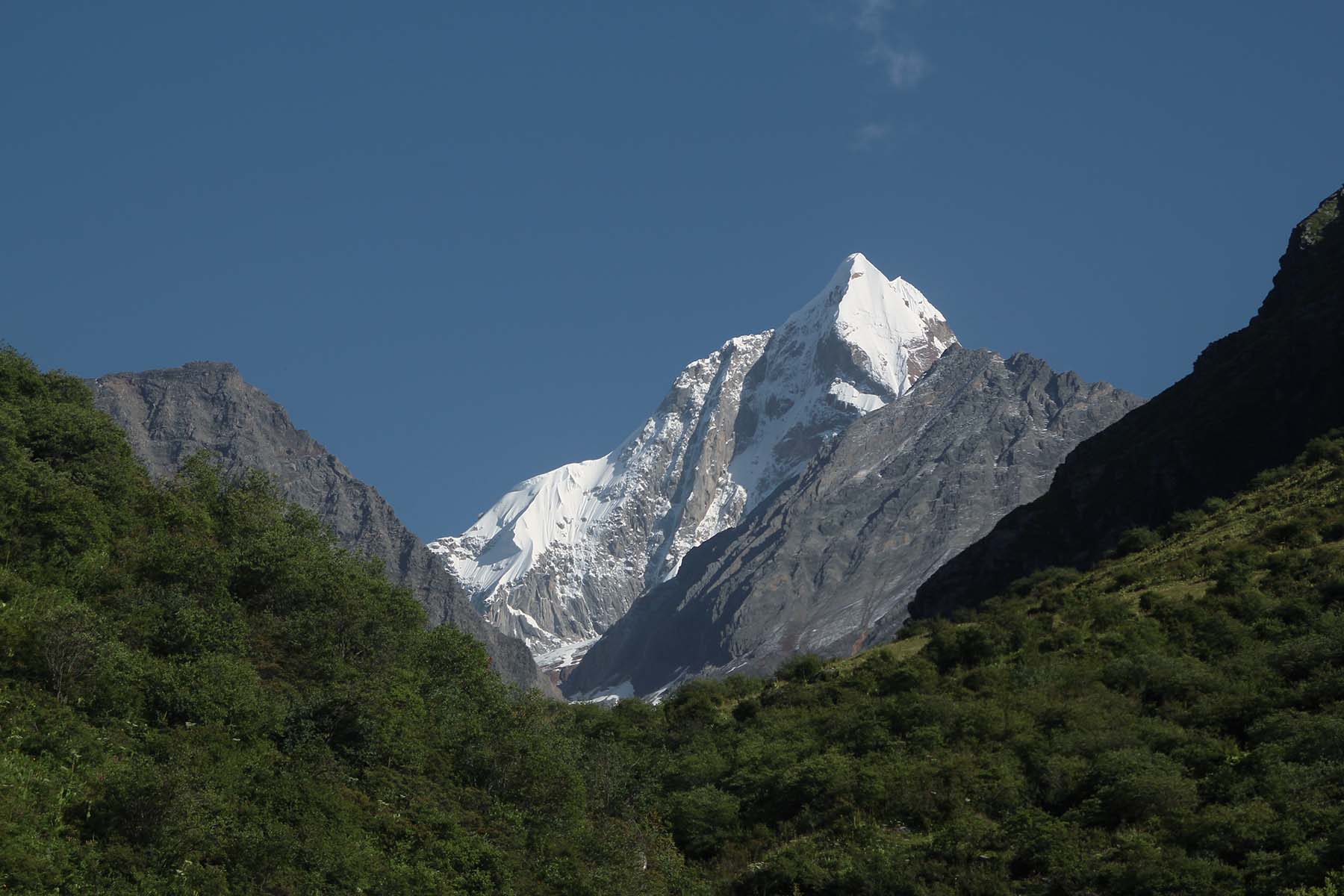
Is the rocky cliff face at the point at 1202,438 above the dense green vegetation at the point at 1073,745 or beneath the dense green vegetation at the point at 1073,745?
above

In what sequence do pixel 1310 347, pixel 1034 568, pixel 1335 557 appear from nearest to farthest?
pixel 1335 557
pixel 1310 347
pixel 1034 568

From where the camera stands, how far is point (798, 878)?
5025cm

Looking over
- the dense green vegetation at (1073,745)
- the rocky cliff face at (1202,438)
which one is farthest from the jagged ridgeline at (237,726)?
the rocky cliff face at (1202,438)

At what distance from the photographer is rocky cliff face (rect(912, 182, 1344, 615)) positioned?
375ft

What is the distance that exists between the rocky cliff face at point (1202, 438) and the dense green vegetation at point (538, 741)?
34.7m

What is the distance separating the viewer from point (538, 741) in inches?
2306

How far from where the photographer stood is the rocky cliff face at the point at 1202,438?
114m

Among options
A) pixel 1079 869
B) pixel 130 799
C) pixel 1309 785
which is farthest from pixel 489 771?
pixel 1309 785

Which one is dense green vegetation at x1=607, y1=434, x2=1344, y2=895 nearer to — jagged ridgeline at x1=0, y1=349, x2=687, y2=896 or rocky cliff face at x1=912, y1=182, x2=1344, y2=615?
jagged ridgeline at x1=0, y1=349, x2=687, y2=896

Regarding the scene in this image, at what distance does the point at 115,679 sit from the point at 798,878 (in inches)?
930

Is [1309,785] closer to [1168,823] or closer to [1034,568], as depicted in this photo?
[1168,823]

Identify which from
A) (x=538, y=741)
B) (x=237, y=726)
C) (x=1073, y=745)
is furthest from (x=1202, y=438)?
(x=237, y=726)

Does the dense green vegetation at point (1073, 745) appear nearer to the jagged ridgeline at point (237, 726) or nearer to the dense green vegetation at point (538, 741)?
the dense green vegetation at point (538, 741)

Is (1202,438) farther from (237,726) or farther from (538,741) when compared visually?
(237,726)
